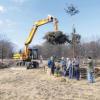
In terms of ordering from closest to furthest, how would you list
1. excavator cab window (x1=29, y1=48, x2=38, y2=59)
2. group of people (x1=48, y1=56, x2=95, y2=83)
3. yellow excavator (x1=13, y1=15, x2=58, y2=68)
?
1. group of people (x1=48, y1=56, x2=95, y2=83)
2. yellow excavator (x1=13, y1=15, x2=58, y2=68)
3. excavator cab window (x1=29, y1=48, x2=38, y2=59)

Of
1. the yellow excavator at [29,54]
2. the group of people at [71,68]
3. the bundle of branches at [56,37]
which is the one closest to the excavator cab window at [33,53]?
the yellow excavator at [29,54]

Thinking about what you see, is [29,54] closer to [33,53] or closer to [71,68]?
[33,53]

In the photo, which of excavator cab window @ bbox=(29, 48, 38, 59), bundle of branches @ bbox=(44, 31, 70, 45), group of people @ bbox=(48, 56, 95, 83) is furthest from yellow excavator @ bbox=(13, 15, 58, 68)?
group of people @ bbox=(48, 56, 95, 83)

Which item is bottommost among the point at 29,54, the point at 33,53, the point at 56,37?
the point at 29,54

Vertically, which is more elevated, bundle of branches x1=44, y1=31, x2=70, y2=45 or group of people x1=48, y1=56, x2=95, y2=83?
bundle of branches x1=44, y1=31, x2=70, y2=45

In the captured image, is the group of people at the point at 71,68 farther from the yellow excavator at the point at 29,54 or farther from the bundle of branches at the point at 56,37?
the yellow excavator at the point at 29,54

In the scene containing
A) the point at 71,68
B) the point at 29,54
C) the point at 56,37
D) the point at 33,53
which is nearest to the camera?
the point at 71,68

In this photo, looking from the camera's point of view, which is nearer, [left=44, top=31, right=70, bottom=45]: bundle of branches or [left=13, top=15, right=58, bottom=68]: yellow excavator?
[left=44, top=31, right=70, bottom=45]: bundle of branches

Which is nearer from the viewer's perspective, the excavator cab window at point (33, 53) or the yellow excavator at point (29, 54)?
the yellow excavator at point (29, 54)

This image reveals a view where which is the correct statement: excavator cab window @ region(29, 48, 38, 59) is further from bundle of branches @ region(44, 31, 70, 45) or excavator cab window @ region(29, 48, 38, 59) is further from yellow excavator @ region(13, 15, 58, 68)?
bundle of branches @ region(44, 31, 70, 45)

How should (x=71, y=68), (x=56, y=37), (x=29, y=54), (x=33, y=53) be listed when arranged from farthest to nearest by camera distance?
(x=33, y=53) < (x=29, y=54) < (x=56, y=37) < (x=71, y=68)

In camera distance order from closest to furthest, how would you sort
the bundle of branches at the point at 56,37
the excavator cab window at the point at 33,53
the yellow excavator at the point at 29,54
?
the bundle of branches at the point at 56,37 → the yellow excavator at the point at 29,54 → the excavator cab window at the point at 33,53

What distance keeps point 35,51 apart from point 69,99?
26.2 meters

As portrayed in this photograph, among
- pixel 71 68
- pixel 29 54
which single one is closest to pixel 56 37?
pixel 71 68
